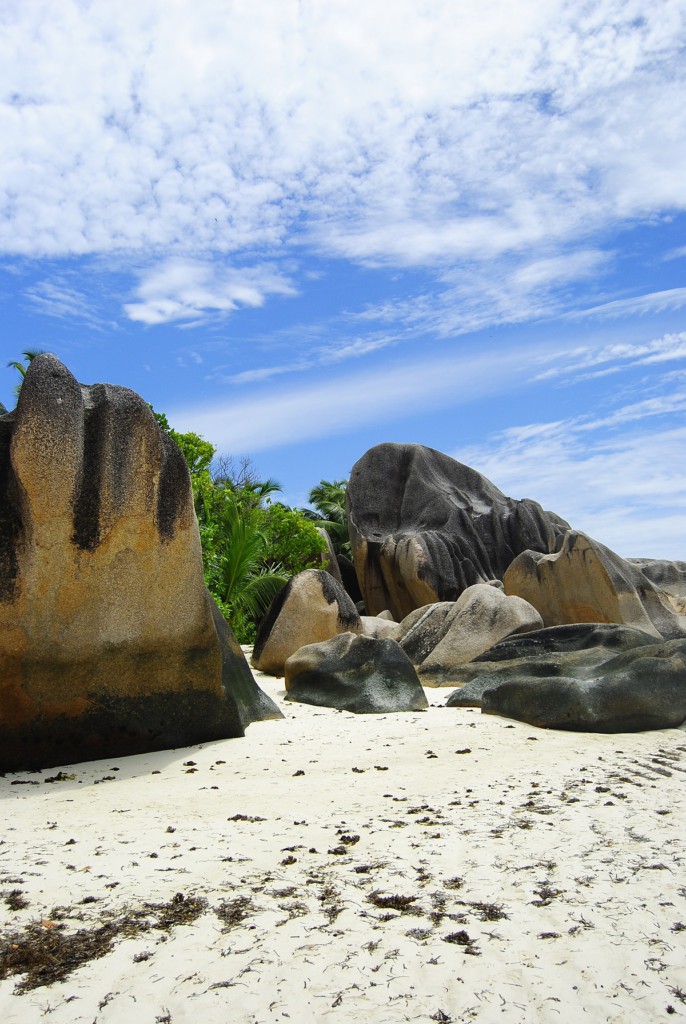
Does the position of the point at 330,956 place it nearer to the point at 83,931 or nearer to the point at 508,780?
the point at 83,931

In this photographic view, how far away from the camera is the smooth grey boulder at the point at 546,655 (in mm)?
7492

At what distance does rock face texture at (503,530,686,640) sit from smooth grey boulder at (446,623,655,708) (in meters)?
3.90

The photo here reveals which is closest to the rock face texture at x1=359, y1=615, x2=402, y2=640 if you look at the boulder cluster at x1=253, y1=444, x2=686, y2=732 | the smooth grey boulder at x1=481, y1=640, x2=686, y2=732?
the boulder cluster at x1=253, y1=444, x2=686, y2=732

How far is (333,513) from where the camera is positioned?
33.6 metres

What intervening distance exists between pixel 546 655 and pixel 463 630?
2122 mm

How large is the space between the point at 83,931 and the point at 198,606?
3401mm

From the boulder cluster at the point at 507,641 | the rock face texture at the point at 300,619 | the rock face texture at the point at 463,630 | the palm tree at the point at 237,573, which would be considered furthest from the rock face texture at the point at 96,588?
the palm tree at the point at 237,573

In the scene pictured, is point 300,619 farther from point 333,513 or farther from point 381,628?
point 333,513

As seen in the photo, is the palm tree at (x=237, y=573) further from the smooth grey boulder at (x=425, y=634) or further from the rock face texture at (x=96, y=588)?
the rock face texture at (x=96, y=588)

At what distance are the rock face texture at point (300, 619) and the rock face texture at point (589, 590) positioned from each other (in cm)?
384

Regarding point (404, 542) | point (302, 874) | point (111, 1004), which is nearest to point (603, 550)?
point (404, 542)

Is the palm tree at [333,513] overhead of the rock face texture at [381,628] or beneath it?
overhead

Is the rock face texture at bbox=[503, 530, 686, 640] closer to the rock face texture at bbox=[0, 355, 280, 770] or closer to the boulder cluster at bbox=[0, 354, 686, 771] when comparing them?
the boulder cluster at bbox=[0, 354, 686, 771]

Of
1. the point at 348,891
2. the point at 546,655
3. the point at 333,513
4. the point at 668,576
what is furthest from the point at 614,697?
the point at 333,513
